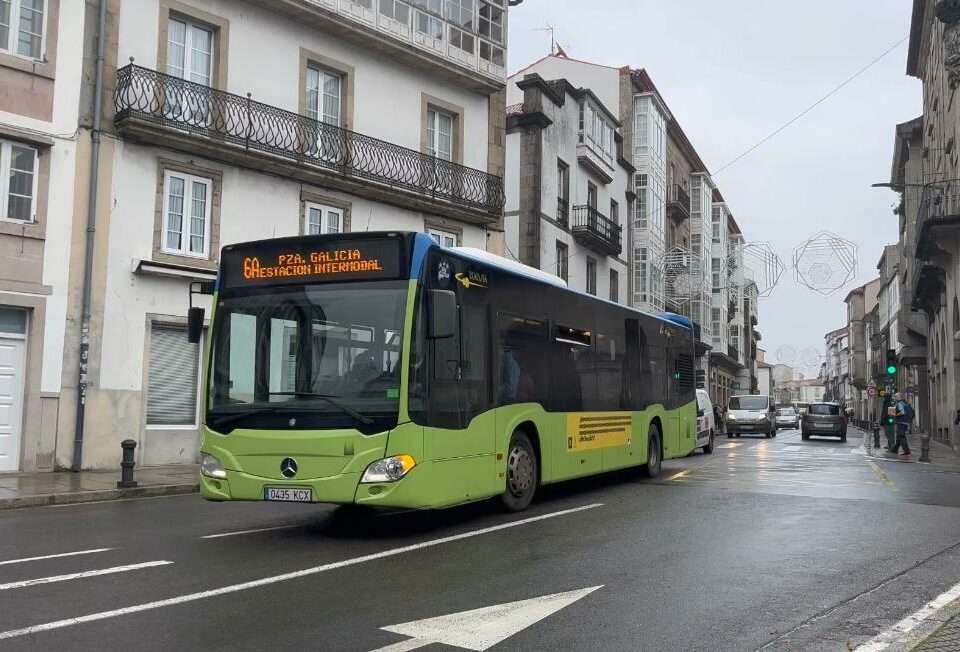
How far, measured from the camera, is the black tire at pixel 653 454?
15.4m

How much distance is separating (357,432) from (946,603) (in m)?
4.91

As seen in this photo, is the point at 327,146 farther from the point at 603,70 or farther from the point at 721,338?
the point at 721,338

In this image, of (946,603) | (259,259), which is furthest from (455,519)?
(946,603)

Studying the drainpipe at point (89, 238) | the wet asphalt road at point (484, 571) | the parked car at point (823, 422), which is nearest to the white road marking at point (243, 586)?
the wet asphalt road at point (484, 571)

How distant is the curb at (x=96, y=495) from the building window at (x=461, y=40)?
14.5 metres

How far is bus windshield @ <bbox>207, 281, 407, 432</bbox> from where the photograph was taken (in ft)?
27.7

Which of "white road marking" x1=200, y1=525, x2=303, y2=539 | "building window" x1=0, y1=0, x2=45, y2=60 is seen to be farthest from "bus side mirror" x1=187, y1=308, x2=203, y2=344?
"building window" x1=0, y1=0, x2=45, y2=60

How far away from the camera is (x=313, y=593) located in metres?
6.29

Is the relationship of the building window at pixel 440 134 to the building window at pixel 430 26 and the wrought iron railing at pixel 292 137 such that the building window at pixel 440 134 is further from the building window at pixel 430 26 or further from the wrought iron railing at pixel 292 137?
the building window at pixel 430 26

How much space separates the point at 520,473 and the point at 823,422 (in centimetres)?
3053

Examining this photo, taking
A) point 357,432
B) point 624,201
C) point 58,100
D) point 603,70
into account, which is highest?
point 603,70

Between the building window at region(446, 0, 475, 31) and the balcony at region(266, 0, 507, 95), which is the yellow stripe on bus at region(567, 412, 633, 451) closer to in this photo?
the balcony at region(266, 0, 507, 95)

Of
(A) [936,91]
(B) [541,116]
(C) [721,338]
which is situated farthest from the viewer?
(C) [721,338]

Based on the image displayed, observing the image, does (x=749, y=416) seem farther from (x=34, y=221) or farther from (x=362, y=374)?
(x=362, y=374)
